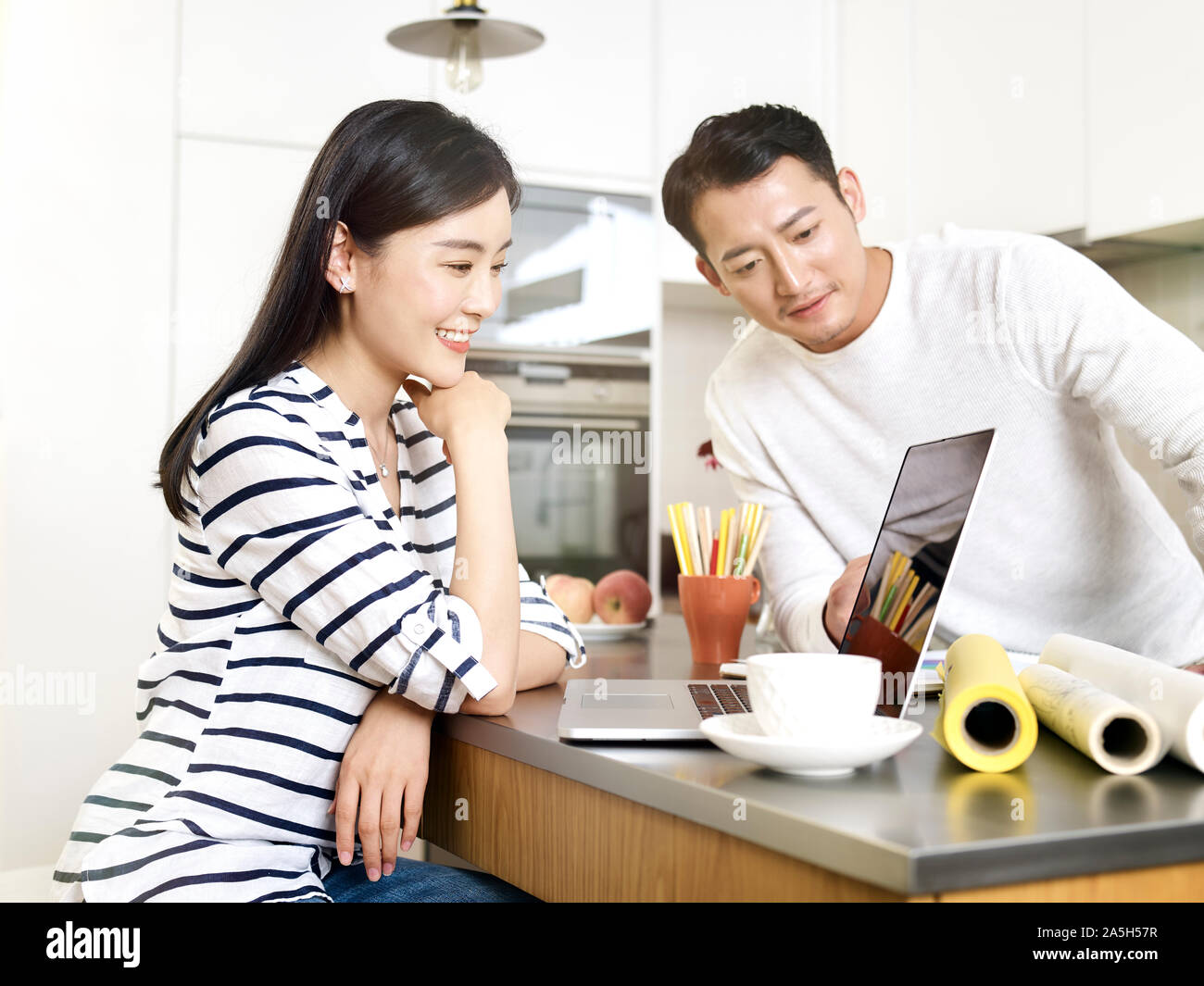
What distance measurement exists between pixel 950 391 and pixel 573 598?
625 millimetres

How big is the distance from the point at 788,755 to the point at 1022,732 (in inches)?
6.0

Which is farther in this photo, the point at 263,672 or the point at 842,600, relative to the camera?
the point at 842,600

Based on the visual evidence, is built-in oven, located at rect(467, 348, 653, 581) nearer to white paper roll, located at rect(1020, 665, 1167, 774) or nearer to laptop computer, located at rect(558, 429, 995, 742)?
laptop computer, located at rect(558, 429, 995, 742)

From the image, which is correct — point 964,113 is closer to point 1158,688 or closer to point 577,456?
point 577,456

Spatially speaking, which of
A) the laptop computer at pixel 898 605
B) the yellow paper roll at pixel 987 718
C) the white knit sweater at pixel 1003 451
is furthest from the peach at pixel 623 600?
the yellow paper roll at pixel 987 718

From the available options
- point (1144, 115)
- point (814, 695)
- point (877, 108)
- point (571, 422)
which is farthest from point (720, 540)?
point (877, 108)

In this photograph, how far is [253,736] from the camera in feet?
3.03

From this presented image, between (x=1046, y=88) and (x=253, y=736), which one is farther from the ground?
(x=1046, y=88)

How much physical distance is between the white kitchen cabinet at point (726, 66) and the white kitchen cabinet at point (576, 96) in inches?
2.3

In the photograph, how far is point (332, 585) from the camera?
0.91 m

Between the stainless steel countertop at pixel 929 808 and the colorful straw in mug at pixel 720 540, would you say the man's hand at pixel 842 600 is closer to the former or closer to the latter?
the colorful straw in mug at pixel 720 540

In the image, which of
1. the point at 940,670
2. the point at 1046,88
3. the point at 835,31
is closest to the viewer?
the point at 940,670
